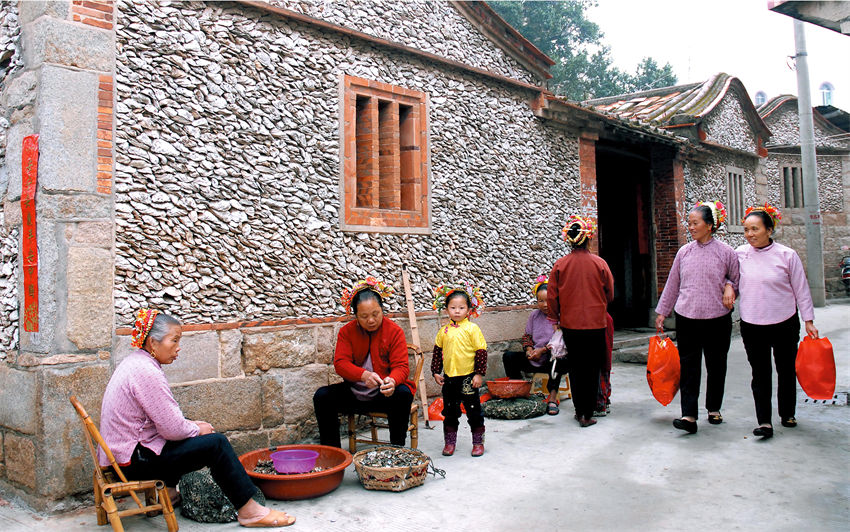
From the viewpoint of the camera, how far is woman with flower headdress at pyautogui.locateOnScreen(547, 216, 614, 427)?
20.4 feet

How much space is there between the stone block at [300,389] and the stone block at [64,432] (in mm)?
1558

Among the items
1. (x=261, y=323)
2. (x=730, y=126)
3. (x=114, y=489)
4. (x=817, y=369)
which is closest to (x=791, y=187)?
(x=730, y=126)

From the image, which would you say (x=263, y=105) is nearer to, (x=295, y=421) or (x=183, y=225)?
(x=183, y=225)

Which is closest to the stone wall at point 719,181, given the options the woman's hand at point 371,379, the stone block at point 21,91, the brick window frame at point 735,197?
the brick window frame at point 735,197

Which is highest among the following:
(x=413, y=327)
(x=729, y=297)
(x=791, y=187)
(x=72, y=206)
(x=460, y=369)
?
(x=791, y=187)

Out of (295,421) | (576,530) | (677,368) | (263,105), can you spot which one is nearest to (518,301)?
(677,368)

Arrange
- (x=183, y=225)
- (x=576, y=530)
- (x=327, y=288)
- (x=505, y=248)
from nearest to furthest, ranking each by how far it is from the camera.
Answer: (x=576, y=530) → (x=183, y=225) → (x=327, y=288) → (x=505, y=248)

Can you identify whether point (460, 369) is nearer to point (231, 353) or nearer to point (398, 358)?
point (398, 358)

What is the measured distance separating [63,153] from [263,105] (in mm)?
1698

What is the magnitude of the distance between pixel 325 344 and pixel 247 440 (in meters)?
1.07

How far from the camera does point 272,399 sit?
5512mm

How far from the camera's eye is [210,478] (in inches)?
167

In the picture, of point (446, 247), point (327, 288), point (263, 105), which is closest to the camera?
point (263, 105)

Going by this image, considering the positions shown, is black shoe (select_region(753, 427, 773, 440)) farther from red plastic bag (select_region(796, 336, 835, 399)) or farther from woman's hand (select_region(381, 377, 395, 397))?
woman's hand (select_region(381, 377, 395, 397))
